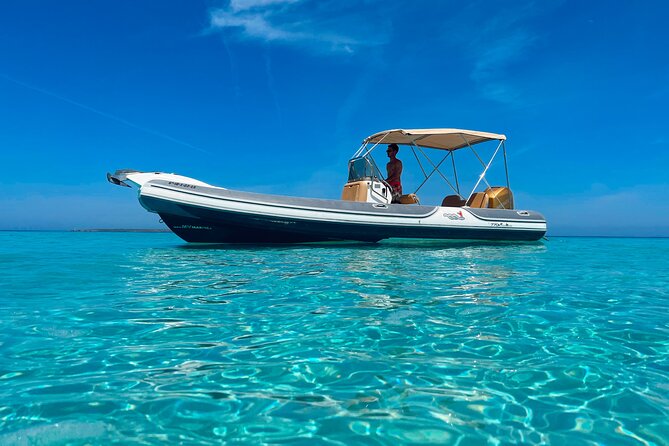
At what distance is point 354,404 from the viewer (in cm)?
183

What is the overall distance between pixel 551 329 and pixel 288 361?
6.31 ft

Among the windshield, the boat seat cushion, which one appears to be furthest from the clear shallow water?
the boat seat cushion

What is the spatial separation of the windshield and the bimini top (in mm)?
646

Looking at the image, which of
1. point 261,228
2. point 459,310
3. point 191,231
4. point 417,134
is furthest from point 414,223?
point 459,310

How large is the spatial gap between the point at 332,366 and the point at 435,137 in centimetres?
1162

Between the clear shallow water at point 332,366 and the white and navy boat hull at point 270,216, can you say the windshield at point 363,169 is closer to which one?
the white and navy boat hull at point 270,216

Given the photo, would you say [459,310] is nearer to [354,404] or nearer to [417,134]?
[354,404]

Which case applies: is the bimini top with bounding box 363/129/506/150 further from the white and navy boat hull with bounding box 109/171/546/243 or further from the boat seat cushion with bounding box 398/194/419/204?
the white and navy boat hull with bounding box 109/171/546/243

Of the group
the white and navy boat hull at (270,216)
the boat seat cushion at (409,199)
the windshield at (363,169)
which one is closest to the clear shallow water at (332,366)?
the white and navy boat hull at (270,216)

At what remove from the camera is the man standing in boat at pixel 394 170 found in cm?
1252

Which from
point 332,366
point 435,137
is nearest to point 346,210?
point 435,137

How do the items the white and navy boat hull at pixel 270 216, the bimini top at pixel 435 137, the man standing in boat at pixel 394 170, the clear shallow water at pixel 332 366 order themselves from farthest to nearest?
the man standing in boat at pixel 394 170 < the bimini top at pixel 435 137 < the white and navy boat hull at pixel 270 216 < the clear shallow water at pixel 332 366

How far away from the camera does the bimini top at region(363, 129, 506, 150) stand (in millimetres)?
12227

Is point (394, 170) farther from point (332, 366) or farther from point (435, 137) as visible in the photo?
point (332, 366)
